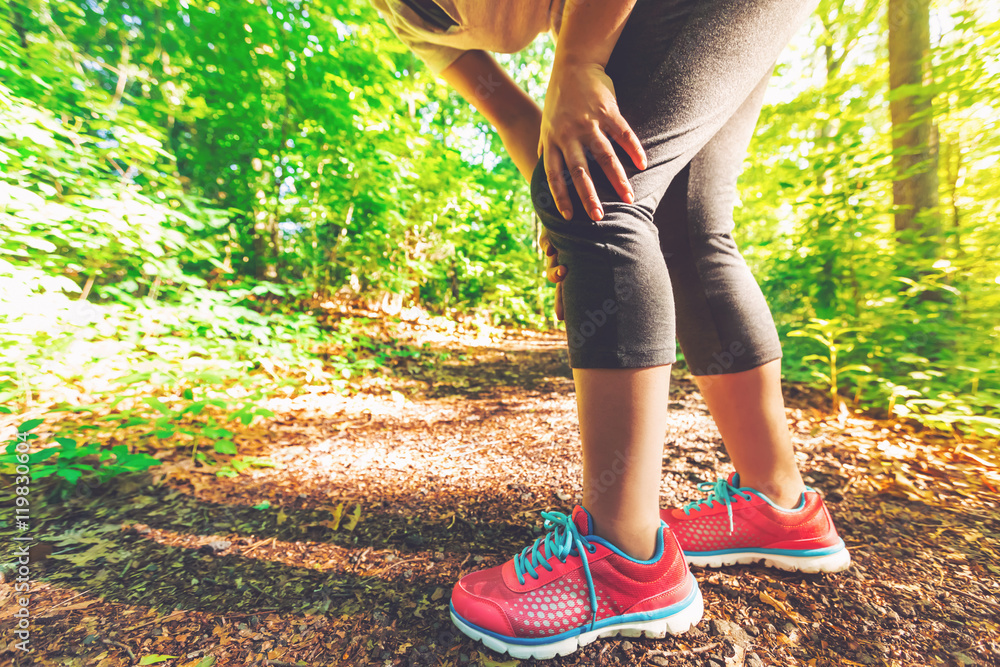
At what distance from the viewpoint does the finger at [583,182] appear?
69cm

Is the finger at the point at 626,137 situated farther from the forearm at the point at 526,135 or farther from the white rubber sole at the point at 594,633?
the white rubber sole at the point at 594,633

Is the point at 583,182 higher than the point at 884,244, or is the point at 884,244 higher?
the point at 884,244

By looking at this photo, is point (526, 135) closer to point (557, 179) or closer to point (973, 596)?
point (557, 179)

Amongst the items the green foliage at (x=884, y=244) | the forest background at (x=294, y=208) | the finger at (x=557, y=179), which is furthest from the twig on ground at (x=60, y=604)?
the green foliage at (x=884, y=244)

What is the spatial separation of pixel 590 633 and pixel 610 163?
35.2 inches

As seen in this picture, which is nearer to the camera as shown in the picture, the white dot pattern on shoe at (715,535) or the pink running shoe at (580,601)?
the pink running shoe at (580,601)

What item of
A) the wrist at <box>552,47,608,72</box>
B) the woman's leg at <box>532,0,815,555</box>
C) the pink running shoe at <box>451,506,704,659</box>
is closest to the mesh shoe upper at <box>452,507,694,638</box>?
the pink running shoe at <box>451,506,704,659</box>

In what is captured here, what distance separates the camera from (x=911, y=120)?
197 cm

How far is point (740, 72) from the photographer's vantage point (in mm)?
760

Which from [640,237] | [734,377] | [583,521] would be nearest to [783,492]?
[734,377]

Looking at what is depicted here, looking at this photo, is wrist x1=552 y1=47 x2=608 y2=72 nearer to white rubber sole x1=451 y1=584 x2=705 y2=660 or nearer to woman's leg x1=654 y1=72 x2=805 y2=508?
woman's leg x1=654 y1=72 x2=805 y2=508

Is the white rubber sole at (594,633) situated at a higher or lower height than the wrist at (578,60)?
lower

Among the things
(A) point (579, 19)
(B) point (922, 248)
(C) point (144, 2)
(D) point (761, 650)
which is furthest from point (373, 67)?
(D) point (761, 650)

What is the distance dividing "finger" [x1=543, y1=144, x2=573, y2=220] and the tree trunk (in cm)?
231
